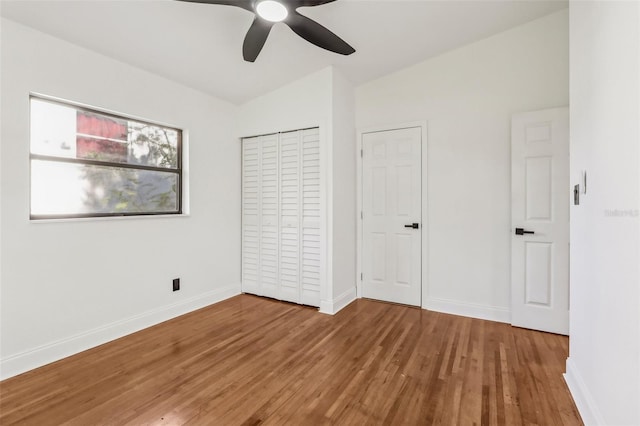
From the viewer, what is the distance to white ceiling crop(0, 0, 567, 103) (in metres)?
2.12

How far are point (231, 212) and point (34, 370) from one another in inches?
88.5

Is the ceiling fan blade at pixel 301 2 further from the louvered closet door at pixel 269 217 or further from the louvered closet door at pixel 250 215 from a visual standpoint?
the louvered closet door at pixel 250 215

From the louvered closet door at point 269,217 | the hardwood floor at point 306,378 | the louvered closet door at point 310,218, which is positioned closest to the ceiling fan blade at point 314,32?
the louvered closet door at point 310,218

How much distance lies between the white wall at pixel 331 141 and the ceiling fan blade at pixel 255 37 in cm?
110

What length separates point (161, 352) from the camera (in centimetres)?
240

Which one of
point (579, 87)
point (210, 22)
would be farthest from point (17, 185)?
point (579, 87)

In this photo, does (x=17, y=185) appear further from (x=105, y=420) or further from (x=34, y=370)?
Result: (x=105, y=420)

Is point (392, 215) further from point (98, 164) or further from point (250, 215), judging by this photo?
point (98, 164)

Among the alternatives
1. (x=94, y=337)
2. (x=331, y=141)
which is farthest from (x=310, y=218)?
(x=94, y=337)

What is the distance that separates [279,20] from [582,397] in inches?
113

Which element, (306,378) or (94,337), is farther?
(94,337)

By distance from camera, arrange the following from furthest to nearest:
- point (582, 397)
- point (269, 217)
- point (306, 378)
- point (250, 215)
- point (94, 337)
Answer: point (250, 215) → point (269, 217) → point (94, 337) → point (306, 378) → point (582, 397)

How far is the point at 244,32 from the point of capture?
2520mm

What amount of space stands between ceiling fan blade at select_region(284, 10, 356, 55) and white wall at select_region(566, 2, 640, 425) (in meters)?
1.45
